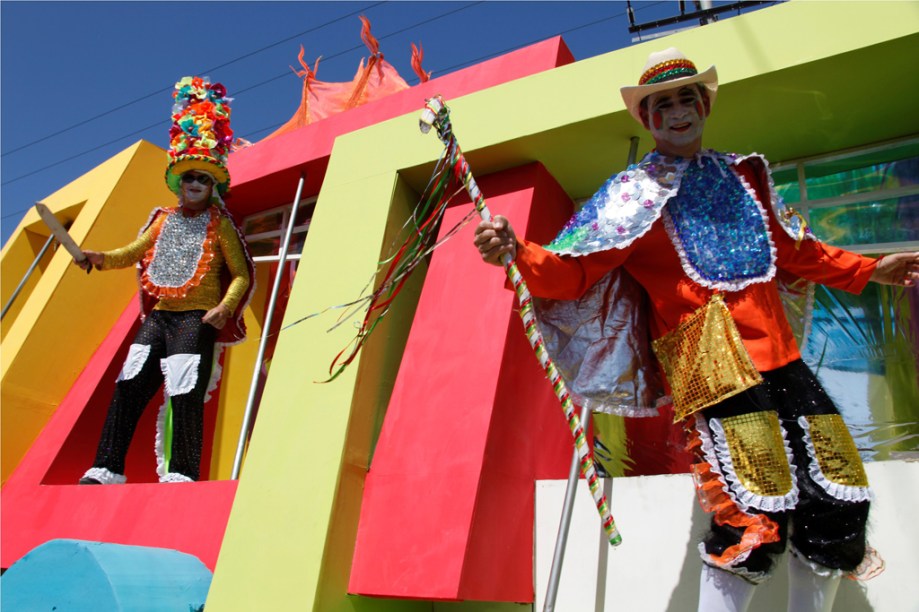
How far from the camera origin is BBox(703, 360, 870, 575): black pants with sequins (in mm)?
1896

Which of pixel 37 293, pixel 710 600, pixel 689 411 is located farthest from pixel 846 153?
pixel 37 293

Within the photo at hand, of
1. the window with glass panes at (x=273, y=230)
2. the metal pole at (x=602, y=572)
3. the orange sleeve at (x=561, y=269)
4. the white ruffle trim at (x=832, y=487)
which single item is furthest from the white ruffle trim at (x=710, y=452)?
the window with glass panes at (x=273, y=230)

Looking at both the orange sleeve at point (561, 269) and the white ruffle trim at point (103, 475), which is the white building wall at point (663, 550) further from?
the white ruffle trim at point (103, 475)

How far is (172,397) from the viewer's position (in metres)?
4.04

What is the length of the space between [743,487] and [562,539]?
0.85 metres

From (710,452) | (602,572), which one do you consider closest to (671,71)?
(710,452)

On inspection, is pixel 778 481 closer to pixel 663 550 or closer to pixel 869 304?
pixel 663 550

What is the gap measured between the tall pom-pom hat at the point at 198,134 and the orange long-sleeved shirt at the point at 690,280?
275 cm

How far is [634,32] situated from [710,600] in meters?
8.01

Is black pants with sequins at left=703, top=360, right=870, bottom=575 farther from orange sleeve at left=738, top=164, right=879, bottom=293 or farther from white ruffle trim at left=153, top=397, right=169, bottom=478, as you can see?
white ruffle trim at left=153, top=397, right=169, bottom=478

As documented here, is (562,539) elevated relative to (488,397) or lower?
lower

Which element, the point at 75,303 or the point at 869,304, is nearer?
the point at 869,304

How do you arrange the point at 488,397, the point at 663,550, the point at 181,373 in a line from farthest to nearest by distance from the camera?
the point at 181,373 < the point at 488,397 < the point at 663,550

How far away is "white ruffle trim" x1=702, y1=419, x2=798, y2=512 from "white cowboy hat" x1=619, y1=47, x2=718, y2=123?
97 cm
